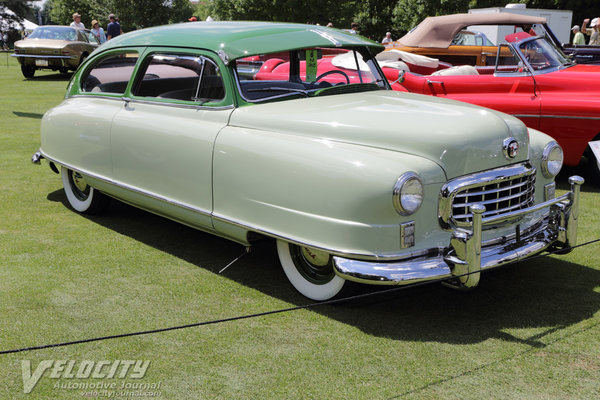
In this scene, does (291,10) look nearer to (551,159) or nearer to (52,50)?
(52,50)

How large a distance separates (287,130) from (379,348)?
1.39m

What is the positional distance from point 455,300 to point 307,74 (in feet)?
6.32

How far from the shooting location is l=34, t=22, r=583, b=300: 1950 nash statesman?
11.4 ft

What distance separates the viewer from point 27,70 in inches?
715

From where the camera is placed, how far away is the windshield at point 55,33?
59.1ft

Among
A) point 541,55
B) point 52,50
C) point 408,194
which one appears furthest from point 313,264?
point 52,50

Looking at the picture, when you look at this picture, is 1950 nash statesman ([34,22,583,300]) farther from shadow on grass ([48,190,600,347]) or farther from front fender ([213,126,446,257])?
shadow on grass ([48,190,600,347])

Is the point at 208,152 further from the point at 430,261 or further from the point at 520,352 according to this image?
the point at 520,352

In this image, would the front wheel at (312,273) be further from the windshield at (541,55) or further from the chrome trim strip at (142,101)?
the windshield at (541,55)

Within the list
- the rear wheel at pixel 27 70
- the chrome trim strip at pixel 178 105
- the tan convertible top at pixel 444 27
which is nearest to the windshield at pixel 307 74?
the chrome trim strip at pixel 178 105

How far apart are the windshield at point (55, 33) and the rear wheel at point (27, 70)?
83cm

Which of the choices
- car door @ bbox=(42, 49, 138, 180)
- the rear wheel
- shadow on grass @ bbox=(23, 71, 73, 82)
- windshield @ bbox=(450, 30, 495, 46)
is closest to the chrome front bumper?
car door @ bbox=(42, 49, 138, 180)

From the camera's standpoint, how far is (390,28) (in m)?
39.8

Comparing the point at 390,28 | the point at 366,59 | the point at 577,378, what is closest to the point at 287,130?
the point at 366,59
